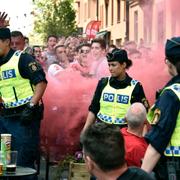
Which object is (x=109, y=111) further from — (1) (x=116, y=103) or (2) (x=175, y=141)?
(2) (x=175, y=141)

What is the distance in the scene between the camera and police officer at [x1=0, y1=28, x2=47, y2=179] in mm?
7578

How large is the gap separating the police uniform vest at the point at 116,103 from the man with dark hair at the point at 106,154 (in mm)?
3511

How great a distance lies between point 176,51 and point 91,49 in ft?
17.3

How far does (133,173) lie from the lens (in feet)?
12.4

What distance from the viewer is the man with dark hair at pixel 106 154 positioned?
3621 mm

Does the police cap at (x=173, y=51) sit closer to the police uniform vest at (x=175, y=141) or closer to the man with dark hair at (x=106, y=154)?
the police uniform vest at (x=175, y=141)

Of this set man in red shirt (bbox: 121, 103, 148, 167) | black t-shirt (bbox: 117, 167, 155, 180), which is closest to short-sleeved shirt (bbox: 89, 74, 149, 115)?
man in red shirt (bbox: 121, 103, 148, 167)

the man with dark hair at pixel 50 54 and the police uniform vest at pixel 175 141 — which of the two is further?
the man with dark hair at pixel 50 54

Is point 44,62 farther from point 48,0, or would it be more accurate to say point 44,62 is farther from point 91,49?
point 48,0

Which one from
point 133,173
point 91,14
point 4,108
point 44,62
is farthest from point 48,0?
point 133,173

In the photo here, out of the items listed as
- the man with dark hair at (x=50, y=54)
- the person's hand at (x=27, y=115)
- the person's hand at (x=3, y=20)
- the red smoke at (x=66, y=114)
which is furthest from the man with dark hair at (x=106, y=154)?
the man with dark hair at (x=50, y=54)

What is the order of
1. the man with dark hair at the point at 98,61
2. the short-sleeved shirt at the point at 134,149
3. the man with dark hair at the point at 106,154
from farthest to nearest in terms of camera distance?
1. the man with dark hair at the point at 98,61
2. the short-sleeved shirt at the point at 134,149
3. the man with dark hair at the point at 106,154

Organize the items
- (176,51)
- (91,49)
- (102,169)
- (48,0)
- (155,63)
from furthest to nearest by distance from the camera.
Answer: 1. (48,0)
2. (91,49)
3. (155,63)
4. (176,51)
5. (102,169)

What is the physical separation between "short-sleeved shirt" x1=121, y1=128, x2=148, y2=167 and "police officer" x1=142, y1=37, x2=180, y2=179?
0.96 meters
